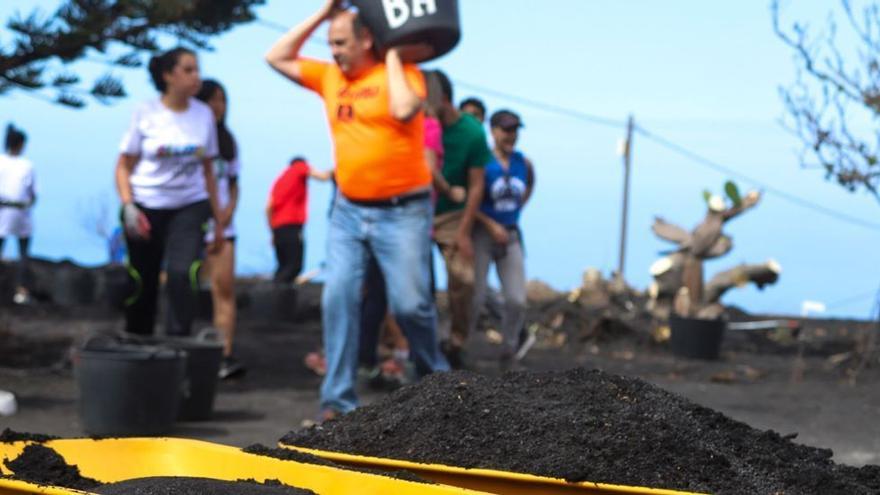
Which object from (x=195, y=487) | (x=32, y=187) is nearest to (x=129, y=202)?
(x=195, y=487)

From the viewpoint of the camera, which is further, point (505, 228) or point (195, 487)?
point (505, 228)

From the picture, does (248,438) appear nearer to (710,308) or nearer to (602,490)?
(602,490)

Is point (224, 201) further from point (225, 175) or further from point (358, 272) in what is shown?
point (358, 272)

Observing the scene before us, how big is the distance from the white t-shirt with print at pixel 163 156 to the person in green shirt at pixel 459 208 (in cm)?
167

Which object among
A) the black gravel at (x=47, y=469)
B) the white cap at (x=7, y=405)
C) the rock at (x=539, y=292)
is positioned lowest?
the rock at (x=539, y=292)

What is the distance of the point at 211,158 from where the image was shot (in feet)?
24.5

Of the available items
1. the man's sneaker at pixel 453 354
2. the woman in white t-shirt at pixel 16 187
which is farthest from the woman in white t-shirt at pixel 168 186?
the woman in white t-shirt at pixel 16 187

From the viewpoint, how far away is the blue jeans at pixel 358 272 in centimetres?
611

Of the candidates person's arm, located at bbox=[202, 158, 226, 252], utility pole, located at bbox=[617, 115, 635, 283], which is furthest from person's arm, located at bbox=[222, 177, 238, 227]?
utility pole, located at bbox=[617, 115, 635, 283]

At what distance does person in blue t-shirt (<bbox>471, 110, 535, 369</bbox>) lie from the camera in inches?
357

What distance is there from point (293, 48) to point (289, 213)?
319 inches

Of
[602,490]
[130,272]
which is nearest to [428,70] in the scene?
[130,272]

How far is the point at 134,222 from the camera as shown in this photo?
7.09 metres

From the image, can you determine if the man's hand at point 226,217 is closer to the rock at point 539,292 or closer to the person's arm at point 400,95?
the person's arm at point 400,95
